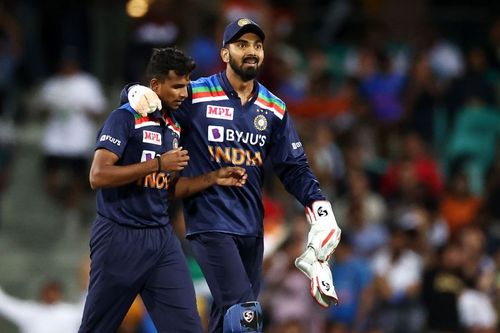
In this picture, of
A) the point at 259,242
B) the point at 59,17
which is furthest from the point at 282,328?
the point at 59,17

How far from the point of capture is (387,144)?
15.2 meters

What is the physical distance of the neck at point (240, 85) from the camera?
7938 mm

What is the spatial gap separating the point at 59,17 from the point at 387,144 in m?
4.59

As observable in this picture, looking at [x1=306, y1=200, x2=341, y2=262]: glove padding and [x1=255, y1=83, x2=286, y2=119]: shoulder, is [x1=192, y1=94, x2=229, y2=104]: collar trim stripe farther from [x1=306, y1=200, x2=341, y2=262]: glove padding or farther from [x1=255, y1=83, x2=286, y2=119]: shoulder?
[x1=306, y1=200, x2=341, y2=262]: glove padding

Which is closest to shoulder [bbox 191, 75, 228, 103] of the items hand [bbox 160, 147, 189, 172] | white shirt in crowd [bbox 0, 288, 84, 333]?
hand [bbox 160, 147, 189, 172]

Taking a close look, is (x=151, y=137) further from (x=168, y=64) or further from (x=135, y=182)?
(x=168, y=64)

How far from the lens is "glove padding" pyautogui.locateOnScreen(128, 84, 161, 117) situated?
7.39m

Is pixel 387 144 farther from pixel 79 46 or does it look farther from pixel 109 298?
pixel 109 298

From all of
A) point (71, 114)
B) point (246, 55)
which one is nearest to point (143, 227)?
point (246, 55)

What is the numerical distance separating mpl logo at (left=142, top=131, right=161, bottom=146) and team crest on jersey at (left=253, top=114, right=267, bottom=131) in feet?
2.30

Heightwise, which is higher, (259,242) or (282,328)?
(259,242)

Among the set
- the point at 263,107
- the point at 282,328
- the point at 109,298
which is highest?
the point at 263,107

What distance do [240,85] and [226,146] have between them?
411 millimetres

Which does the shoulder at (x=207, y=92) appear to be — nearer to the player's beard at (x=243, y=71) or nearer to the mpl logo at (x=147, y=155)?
the player's beard at (x=243, y=71)
